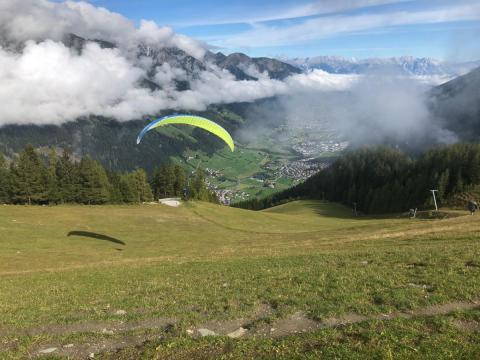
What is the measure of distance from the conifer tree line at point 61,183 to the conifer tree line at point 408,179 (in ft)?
285

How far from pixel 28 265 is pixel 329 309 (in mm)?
39388

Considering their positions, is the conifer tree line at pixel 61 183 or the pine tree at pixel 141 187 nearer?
the conifer tree line at pixel 61 183

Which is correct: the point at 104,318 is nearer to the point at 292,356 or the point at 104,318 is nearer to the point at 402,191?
the point at 292,356

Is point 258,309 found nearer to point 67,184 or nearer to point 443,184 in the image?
point 67,184

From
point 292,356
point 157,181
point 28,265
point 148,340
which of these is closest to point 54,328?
point 148,340

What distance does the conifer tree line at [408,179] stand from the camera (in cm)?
12102

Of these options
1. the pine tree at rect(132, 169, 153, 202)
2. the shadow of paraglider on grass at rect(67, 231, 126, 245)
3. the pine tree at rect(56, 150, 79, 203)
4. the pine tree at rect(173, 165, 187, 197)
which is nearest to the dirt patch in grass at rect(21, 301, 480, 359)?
the shadow of paraglider on grass at rect(67, 231, 126, 245)

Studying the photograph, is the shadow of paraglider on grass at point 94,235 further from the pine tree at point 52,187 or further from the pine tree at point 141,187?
the pine tree at point 141,187

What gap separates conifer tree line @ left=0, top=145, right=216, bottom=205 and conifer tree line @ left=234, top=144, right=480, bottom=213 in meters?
87.0

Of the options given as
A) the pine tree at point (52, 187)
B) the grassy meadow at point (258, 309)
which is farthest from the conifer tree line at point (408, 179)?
the pine tree at point (52, 187)

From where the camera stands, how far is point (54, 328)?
1510 cm

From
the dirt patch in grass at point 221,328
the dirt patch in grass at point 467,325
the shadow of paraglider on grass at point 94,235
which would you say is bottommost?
the shadow of paraglider on grass at point 94,235

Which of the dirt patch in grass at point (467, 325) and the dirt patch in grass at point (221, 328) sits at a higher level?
the dirt patch in grass at point (467, 325)

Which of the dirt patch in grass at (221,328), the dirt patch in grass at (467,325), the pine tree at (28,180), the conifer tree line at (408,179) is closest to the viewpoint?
the dirt patch in grass at (467,325)
